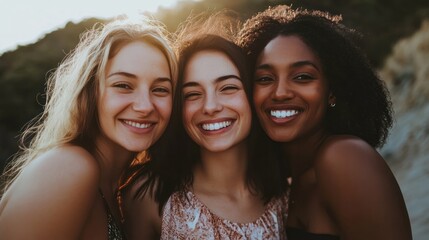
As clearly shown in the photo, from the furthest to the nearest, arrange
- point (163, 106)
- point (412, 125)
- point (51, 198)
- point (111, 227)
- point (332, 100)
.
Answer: point (412, 125)
point (332, 100)
point (163, 106)
point (111, 227)
point (51, 198)

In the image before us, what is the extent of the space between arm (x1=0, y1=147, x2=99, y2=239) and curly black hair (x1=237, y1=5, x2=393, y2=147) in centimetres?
142

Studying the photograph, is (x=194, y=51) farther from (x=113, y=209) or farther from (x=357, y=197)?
(x=357, y=197)

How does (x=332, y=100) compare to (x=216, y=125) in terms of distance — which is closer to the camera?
(x=216, y=125)

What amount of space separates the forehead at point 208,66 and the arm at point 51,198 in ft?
3.15

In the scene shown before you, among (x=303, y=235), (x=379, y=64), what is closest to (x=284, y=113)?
(x=303, y=235)

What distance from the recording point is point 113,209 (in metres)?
3.09

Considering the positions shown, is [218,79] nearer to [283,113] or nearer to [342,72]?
[283,113]

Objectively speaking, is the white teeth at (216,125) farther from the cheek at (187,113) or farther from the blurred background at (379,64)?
the blurred background at (379,64)

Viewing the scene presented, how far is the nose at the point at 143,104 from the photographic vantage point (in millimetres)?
2820

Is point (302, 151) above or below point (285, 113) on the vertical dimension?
below

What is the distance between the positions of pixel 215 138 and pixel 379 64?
450 inches

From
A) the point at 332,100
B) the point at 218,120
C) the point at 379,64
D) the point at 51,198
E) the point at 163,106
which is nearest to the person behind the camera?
the point at 51,198

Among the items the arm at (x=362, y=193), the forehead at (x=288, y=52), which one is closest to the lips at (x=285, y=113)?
the forehead at (x=288, y=52)

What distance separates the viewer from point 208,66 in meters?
3.15
